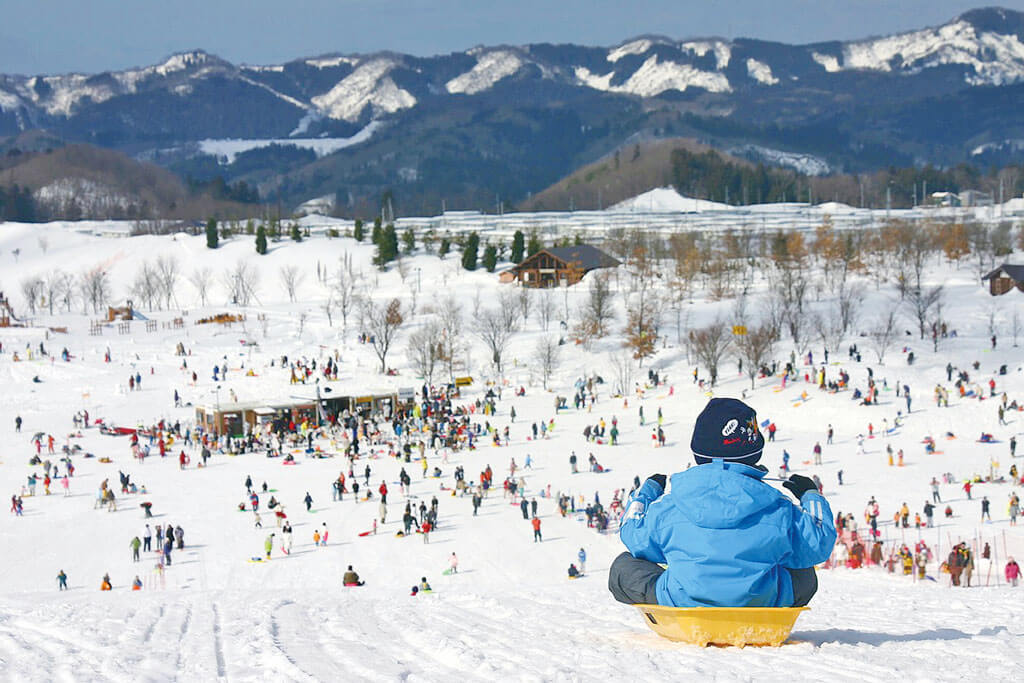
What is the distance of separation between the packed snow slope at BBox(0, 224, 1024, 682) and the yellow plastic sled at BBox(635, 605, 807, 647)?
10 centimetres

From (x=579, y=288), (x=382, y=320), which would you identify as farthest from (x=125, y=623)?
(x=579, y=288)

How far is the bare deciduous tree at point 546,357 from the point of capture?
139 feet

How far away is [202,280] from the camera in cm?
8144

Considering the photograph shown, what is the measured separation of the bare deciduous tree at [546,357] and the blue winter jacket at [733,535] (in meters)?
35.8

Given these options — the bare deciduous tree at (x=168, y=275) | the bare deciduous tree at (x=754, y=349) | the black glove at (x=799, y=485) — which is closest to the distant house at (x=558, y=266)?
the bare deciduous tree at (x=754, y=349)

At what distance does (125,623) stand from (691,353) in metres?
36.7

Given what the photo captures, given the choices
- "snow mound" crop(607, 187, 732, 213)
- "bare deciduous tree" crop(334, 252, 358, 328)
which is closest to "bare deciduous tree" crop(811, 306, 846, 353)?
"bare deciduous tree" crop(334, 252, 358, 328)

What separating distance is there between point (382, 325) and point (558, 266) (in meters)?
18.8

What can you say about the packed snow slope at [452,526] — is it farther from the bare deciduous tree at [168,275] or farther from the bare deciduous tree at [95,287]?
the bare deciduous tree at [168,275]

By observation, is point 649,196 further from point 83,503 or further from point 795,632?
point 795,632

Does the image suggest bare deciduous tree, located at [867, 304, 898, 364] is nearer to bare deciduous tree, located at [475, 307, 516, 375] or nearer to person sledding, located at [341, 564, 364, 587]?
bare deciduous tree, located at [475, 307, 516, 375]

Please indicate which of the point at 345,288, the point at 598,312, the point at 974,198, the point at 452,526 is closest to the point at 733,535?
the point at 452,526

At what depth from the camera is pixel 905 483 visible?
24531 mm

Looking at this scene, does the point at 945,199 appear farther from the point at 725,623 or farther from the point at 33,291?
the point at 725,623
